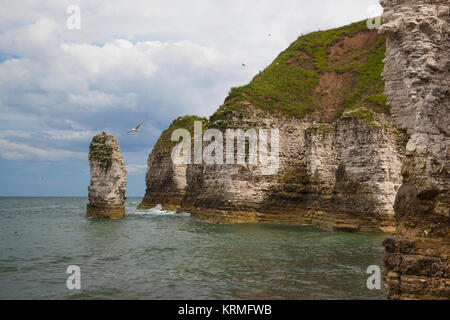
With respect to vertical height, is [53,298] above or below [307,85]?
below

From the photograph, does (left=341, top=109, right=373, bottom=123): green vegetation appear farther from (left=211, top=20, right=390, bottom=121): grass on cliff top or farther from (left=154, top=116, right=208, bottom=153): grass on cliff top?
(left=154, top=116, right=208, bottom=153): grass on cliff top

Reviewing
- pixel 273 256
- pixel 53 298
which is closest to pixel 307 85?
pixel 273 256

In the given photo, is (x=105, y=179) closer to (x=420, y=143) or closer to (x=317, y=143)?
(x=317, y=143)

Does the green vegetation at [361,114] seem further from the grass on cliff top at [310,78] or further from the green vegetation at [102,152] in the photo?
the green vegetation at [102,152]

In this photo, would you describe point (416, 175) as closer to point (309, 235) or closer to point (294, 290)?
point (294, 290)

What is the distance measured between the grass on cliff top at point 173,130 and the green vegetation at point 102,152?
70.0 ft

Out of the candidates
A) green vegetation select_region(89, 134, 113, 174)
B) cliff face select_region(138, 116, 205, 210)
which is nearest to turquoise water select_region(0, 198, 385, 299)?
green vegetation select_region(89, 134, 113, 174)

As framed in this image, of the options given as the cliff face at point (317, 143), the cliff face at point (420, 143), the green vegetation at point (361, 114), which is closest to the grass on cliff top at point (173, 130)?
the cliff face at point (317, 143)

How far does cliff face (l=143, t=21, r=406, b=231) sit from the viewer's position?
84.0 ft

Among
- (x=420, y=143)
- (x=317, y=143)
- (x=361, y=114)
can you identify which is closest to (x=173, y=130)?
(x=317, y=143)

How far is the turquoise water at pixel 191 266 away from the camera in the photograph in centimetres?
1027

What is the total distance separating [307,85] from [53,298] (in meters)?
37.1

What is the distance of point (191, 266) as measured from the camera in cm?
1372

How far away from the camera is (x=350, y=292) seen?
10.1 m
